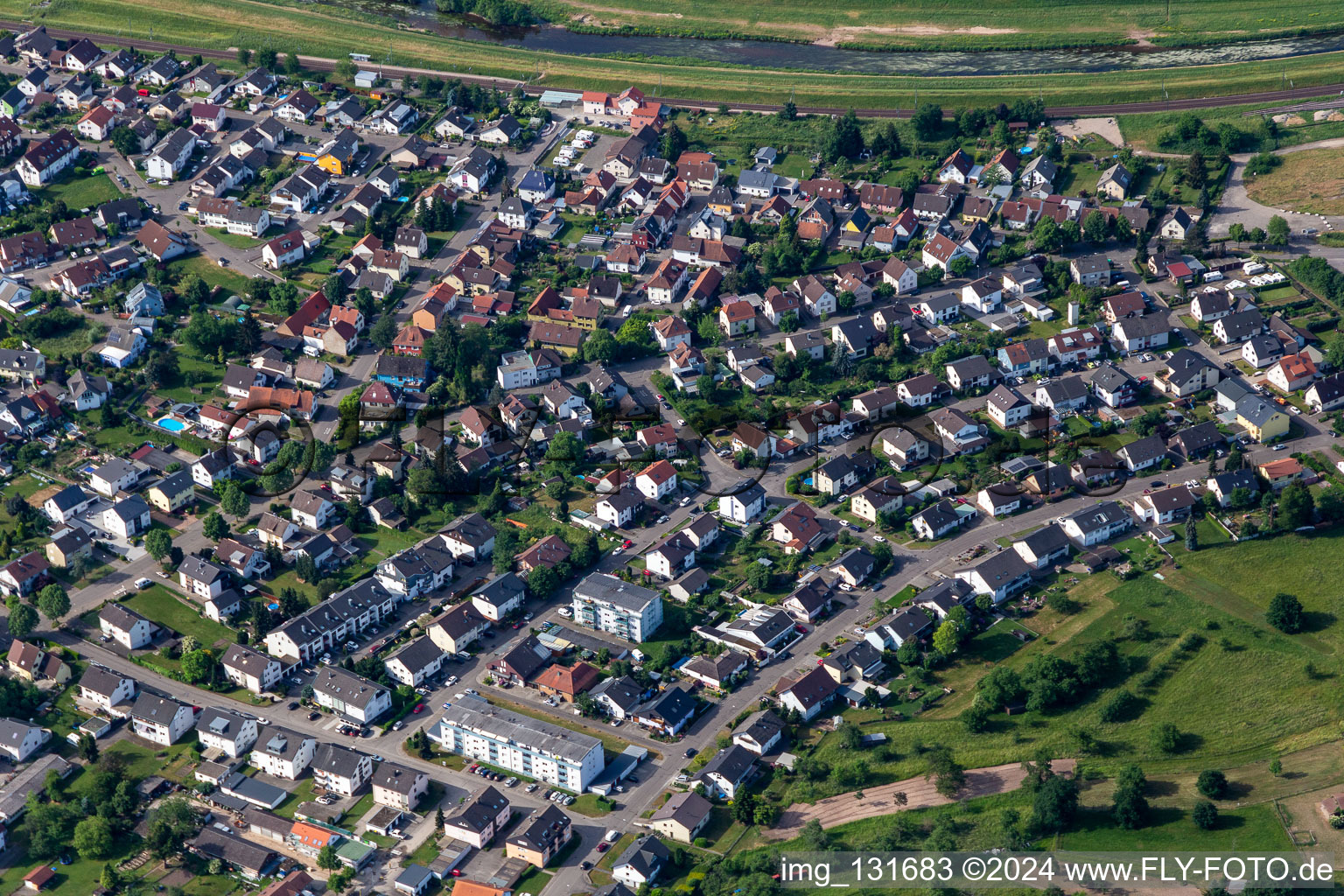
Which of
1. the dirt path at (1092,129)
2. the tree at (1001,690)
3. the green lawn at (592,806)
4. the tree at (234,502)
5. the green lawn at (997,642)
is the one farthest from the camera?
the dirt path at (1092,129)

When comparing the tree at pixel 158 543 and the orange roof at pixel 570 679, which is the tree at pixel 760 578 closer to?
the orange roof at pixel 570 679

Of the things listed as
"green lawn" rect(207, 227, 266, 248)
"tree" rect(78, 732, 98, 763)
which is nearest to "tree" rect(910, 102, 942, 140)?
"green lawn" rect(207, 227, 266, 248)

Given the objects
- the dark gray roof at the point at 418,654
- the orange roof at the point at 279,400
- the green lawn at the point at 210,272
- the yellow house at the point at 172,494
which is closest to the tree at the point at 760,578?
the dark gray roof at the point at 418,654

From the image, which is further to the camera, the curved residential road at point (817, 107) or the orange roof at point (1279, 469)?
the curved residential road at point (817, 107)

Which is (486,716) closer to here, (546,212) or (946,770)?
(946,770)

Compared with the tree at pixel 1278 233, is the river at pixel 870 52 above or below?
above

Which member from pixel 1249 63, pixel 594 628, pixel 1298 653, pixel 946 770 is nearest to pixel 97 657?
pixel 594 628

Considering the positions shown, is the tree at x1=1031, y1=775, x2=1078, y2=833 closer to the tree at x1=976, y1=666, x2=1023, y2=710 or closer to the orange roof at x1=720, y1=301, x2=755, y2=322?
the tree at x1=976, y1=666, x2=1023, y2=710

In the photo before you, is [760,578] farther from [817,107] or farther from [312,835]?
[817,107]
